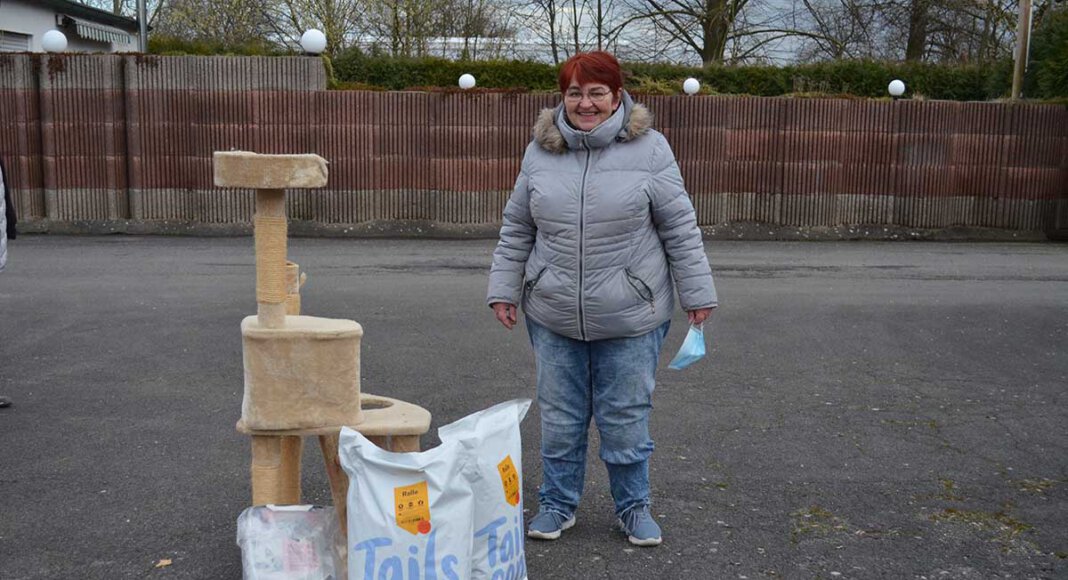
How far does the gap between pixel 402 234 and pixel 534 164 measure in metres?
11.8

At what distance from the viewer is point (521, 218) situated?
445cm

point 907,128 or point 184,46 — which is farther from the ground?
point 184,46

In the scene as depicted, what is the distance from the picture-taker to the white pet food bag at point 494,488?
12.4 ft

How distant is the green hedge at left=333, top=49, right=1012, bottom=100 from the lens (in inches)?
723

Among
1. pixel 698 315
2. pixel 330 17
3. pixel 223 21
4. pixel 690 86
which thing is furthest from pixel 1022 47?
pixel 223 21

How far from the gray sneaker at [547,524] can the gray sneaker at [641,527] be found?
0.88ft

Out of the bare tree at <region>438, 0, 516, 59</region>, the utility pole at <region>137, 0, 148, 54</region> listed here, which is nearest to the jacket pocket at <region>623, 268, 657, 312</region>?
the utility pole at <region>137, 0, 148, 54</region>

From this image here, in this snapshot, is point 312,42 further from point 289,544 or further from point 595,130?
point 289,544

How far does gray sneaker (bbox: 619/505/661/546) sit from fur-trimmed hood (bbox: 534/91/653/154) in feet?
4.80

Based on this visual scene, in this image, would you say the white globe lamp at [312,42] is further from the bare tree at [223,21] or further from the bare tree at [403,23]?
the bare tree at [223,21]

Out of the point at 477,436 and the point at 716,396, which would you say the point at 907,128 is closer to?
the point at 716,396

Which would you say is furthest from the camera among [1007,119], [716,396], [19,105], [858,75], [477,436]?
[858,75]

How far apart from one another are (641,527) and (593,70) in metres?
1.81

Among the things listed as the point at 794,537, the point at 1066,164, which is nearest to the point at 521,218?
the point at 794,537
